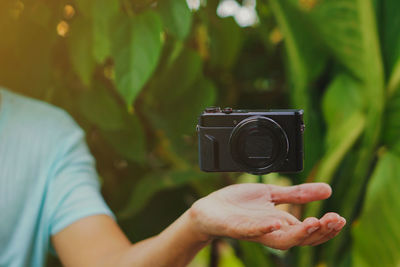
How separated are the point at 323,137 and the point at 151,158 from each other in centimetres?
28

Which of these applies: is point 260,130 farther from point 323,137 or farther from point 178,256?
point 323,137

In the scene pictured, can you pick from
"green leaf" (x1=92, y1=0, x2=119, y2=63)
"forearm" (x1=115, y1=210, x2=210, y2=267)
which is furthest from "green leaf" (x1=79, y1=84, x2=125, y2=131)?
"forearm" (x1=115, y1=210, x2=210, y2=267)

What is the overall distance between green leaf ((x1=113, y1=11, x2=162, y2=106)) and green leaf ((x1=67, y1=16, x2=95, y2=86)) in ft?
0.34

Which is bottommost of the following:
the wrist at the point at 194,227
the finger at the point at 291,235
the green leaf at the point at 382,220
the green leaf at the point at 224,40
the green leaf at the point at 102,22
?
the green leaf at the point at 382,220

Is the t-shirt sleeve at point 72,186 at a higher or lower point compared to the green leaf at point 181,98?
lower

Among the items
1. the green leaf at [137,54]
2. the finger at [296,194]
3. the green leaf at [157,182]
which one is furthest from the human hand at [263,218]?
the green leaf at [157,182]

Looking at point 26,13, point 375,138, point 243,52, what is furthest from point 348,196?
point 26,13

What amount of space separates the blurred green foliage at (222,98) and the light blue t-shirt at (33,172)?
53 mm

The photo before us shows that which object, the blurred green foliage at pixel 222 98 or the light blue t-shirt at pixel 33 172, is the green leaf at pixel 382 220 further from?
the light blue t-shirt at pixel 33 172

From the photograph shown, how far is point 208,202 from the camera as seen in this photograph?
345mm

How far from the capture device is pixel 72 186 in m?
0.61

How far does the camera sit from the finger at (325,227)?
0.97 feet

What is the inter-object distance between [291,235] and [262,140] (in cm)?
7

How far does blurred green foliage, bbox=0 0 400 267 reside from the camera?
2.18 ft
